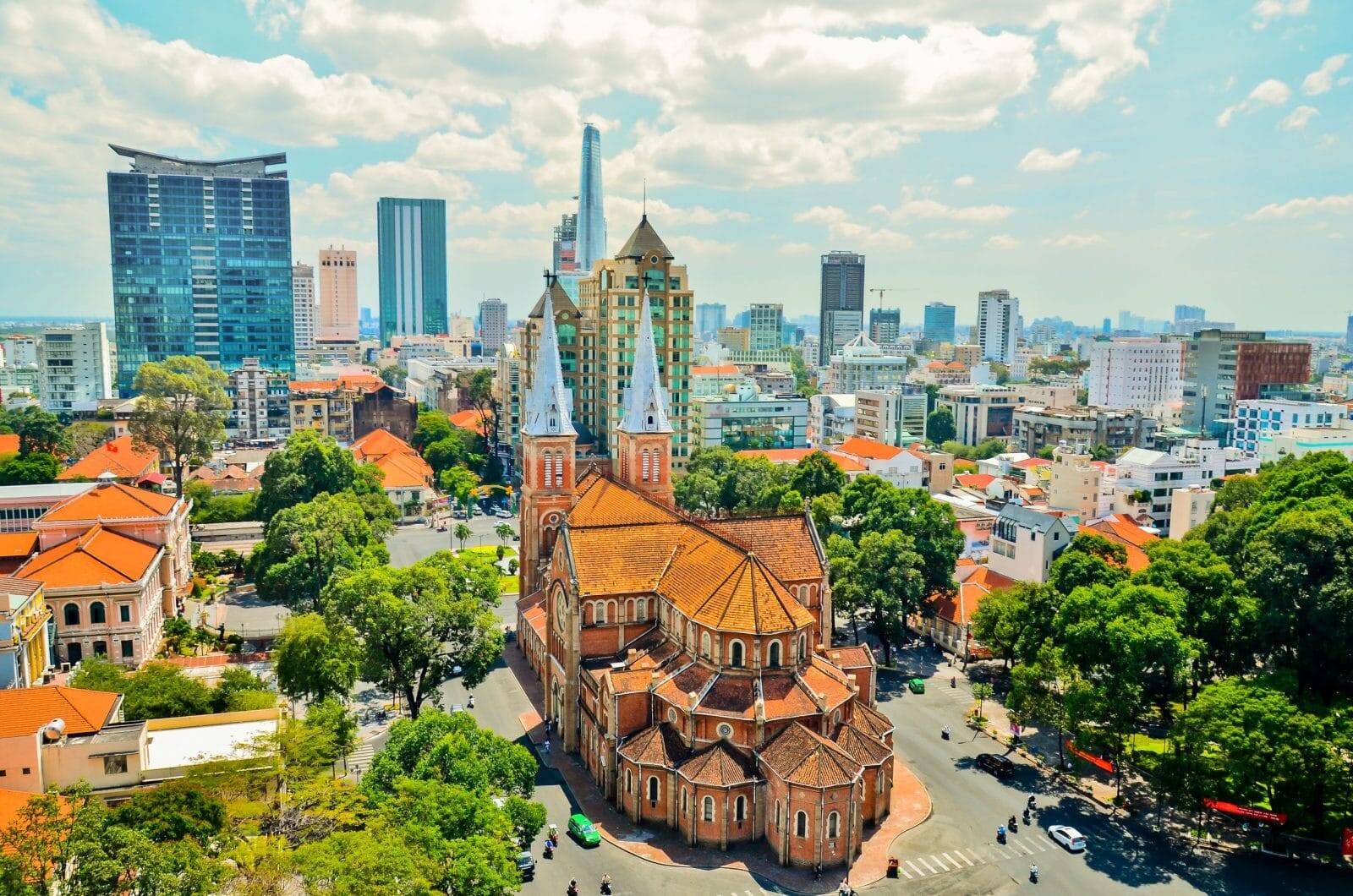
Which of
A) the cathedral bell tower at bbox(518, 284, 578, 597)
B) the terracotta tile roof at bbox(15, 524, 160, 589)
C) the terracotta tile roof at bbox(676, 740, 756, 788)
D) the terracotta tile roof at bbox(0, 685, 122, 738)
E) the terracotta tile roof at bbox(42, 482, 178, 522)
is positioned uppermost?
the cathedral bell tower at bbox(518, 284, 578, 597)

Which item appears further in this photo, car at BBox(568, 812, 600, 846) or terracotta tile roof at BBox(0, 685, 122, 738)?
car at BBox(568, 812, 600, 846)

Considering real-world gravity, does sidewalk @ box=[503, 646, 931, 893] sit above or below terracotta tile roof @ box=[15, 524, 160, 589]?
below

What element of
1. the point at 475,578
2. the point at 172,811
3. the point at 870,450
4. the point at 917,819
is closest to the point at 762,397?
the point at 870,450

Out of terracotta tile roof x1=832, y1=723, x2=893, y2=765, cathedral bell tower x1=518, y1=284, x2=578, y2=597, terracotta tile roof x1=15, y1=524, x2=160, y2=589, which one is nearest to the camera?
terracotta tile roof x1=832, y1=723, x2=893, y2=765

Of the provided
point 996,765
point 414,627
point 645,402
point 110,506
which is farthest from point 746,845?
point 110,506

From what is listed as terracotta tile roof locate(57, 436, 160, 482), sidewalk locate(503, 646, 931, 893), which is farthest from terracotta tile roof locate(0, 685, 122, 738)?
terracotta tile roof locate(57, 436, 160, 482)

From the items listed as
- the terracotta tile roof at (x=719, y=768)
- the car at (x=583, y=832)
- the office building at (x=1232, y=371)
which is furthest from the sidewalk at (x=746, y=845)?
the office building at (x=1232, y=371)

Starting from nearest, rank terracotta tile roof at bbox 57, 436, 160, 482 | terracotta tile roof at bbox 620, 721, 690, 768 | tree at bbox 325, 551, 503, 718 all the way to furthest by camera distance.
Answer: terracotta tile roof at bbox 620, 721, 690, 768 < tree at bbox 325, 551, 503, 718 < terracotta tile roof at bbox 57, 436, 160, 482

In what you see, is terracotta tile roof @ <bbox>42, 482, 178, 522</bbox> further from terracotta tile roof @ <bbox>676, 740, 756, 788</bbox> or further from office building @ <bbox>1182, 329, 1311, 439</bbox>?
office building @ <bbox>1182, 329, 1311, 439</bbox>

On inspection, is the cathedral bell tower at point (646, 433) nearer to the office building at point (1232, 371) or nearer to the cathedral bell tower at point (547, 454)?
the cathedral bell tower at point (547, 454)
